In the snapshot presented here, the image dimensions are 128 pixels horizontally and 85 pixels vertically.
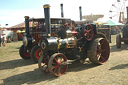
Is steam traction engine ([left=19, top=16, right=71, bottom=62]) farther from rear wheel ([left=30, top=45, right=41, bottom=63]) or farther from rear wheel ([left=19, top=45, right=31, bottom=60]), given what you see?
rear wheel ([left=30, top=45, right=41, bottom=63])

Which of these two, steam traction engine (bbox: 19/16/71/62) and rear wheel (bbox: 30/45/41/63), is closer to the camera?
rear wheel (bbox: 30/45/41/63)

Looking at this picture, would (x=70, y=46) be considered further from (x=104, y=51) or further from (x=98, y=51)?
(x=104, y=51)

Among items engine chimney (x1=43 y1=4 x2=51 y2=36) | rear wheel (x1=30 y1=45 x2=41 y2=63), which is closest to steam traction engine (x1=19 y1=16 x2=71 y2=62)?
rear wheel (x1=30 y1=45 x2=41 y2=63)

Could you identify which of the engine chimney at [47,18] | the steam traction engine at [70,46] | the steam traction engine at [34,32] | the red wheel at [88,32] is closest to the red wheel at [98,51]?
the steam traction engine at [70,46]

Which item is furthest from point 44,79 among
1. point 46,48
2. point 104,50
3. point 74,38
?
point 104,50

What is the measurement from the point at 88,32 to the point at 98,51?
2.95ft

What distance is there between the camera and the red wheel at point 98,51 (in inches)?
215

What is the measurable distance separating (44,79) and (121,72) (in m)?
2.41

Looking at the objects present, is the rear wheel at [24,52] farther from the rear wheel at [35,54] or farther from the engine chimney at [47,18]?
the engine chimney at [47,18]

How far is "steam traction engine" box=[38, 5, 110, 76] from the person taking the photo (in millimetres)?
4746

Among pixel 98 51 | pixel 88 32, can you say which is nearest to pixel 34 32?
pixel 88 32

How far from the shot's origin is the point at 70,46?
528 cm

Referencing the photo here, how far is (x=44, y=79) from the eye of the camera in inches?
174

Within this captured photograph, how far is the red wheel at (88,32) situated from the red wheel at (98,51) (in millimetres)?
254
